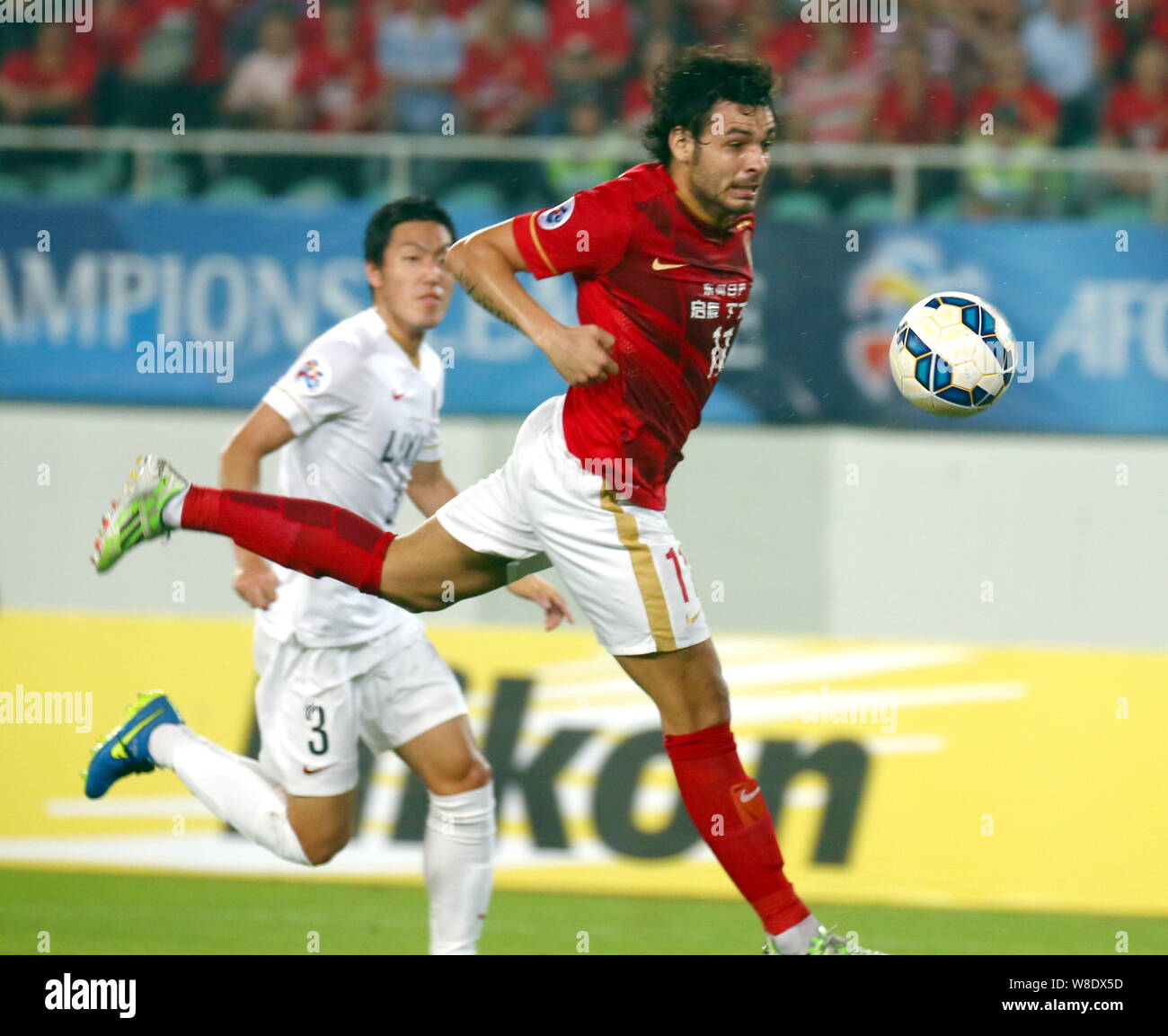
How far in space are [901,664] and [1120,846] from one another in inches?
41.4

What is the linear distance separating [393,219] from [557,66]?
501 cm

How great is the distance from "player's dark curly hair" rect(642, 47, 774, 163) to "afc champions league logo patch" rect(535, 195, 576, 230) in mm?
344

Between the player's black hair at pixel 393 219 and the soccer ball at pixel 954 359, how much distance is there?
141 centimetres

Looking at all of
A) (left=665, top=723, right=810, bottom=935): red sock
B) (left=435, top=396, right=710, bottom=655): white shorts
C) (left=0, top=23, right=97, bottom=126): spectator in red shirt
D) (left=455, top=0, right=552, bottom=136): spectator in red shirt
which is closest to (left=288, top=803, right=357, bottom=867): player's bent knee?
(left=435, top=396, right=710, bottom=655): white shorts

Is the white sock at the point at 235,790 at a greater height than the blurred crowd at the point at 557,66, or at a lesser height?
lesser

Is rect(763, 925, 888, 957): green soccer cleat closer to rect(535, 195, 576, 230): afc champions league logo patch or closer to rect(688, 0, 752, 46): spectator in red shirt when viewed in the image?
rect(535, 195, 576, 230): afc champions league logo patch

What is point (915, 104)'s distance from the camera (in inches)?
373

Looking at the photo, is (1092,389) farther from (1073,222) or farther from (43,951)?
(43,951)

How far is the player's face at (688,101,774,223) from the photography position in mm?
4254

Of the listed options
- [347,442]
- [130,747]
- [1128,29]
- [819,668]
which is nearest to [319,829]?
[130,747]

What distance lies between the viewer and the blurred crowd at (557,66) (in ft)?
31.3

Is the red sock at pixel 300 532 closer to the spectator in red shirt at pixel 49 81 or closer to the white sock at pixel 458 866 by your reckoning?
the white sock at pixel 458 866

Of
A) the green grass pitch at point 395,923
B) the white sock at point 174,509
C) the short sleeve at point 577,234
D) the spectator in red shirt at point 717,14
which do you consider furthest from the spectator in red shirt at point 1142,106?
the white sock at point 174,509

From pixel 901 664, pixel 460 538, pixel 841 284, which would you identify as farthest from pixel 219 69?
pixel 460 538
